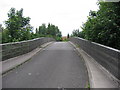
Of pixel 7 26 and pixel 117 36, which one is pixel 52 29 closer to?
pixel 7 26

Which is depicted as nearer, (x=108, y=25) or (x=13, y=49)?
(x=108, y=25)

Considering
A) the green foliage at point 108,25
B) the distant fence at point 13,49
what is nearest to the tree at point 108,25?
the green foliage at point 108,25

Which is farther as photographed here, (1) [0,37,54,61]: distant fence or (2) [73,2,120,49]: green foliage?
(2) [73,2,120,49]: green foliage

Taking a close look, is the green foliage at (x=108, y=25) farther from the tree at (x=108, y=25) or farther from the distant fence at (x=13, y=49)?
the distant fence at (x=13, y=49)

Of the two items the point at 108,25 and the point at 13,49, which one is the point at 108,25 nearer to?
the point at 108,25

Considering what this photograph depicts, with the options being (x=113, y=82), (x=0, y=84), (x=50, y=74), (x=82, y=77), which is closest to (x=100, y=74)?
(x=82, y=77)

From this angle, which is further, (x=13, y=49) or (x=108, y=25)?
(x=13, y=49)

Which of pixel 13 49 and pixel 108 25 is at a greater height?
pixel 108 25

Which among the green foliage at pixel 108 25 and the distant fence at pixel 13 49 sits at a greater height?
the green foliage at pixel 108 25

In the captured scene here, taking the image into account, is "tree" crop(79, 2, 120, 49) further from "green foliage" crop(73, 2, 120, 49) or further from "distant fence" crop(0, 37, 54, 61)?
"distant fence" crop(0, 37, 54, 61)

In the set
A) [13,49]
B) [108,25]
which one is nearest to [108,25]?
[108,25]

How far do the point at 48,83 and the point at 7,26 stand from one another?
951 inches

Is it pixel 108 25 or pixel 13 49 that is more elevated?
pixel 108 25

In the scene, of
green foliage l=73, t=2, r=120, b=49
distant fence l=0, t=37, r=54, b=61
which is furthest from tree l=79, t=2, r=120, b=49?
distant fence l=0, t=37, r=54, b=61
